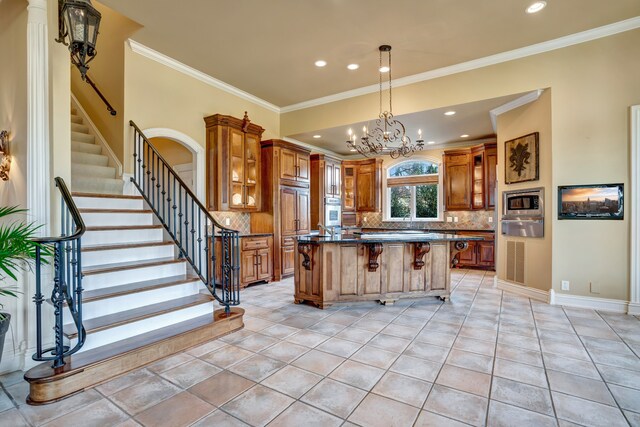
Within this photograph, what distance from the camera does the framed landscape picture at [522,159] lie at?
4758mm

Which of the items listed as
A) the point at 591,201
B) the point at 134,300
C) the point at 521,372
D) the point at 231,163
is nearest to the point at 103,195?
the point at 134,300

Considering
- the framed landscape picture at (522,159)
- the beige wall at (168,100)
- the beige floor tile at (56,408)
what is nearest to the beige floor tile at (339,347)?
the beige floor tile at (56,408)

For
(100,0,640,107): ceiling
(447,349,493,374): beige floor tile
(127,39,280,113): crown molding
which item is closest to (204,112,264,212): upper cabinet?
(127,39,280,113): crown molding

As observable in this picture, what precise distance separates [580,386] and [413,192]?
6.86 m

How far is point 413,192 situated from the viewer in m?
8.87

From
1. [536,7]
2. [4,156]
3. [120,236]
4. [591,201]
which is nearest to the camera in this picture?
[4,156]

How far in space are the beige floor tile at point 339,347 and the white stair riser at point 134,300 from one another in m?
1.68

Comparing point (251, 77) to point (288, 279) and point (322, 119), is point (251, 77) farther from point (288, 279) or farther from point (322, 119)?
point (288, 279)

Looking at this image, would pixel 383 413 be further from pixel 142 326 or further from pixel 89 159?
pixel 89 159

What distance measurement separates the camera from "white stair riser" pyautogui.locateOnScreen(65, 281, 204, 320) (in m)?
2.86

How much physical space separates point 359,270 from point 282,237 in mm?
2307

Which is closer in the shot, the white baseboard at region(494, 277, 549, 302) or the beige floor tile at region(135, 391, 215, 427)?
the beige floor tile at region(135, 391, 215, 427)

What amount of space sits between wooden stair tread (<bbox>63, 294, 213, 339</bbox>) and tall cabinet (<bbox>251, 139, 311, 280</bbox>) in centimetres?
264

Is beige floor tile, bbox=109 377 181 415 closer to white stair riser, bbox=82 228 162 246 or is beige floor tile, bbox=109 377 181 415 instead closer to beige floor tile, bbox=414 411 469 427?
beige floor tile, bbox=414 411 469 427
